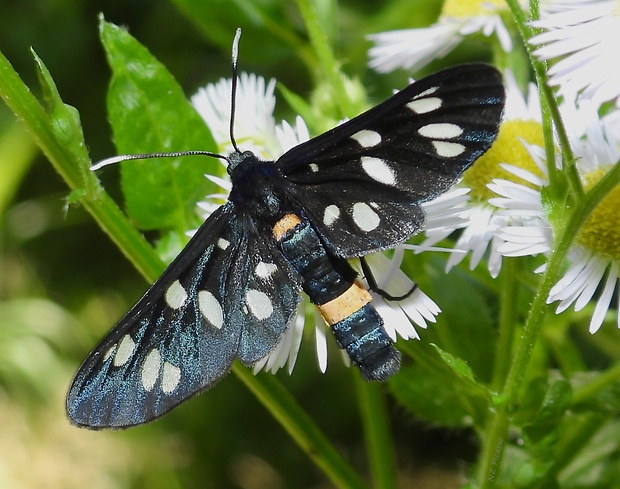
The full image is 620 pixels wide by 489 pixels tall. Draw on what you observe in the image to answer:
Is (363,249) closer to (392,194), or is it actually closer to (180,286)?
(392,194)

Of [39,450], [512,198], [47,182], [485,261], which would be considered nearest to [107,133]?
[47,182]

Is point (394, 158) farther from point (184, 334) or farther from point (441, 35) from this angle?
point (441, 35)

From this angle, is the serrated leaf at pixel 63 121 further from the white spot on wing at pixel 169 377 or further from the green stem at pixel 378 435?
the green stem at pixel 378 435

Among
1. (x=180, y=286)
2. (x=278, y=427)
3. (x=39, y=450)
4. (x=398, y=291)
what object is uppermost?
(x=180, y=286)

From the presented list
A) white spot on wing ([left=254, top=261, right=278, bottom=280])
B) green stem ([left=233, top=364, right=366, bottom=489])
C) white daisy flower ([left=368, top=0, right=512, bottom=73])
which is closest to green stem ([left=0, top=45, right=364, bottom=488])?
green stem ([left=233, top=364, right=366, bottom=489])

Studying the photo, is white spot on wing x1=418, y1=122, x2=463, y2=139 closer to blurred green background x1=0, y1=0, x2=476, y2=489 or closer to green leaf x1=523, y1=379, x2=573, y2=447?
green leaf x1=523, y1=379, x2=573, y2=447

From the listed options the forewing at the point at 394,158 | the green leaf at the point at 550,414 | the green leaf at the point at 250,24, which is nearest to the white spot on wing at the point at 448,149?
the forewing at the point at 394,158
